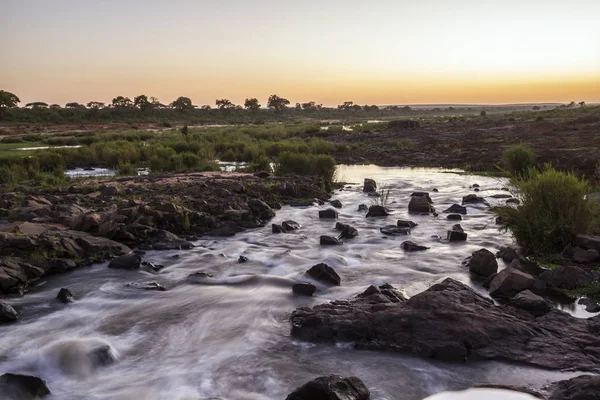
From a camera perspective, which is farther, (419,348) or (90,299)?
(90,299)

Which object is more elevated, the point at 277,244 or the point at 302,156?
the point at 302,156

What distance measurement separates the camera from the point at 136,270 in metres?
9.66

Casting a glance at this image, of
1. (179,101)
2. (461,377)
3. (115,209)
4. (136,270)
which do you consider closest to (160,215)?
(115,209)

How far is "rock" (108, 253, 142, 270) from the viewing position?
→ 962 cm

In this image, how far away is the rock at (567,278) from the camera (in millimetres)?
7816

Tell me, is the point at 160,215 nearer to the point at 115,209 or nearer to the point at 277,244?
the point at 115,209

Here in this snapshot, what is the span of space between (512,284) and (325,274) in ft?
10.1

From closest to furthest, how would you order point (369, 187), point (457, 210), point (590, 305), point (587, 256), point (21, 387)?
point (21, 387)
point (590, 305)
point (587, 256)
point (457, 210)
point (369, 187)

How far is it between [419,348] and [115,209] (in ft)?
29.4

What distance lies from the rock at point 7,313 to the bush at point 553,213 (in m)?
9.20

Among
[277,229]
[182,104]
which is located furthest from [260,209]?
[182,104]

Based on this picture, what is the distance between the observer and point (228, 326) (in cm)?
755

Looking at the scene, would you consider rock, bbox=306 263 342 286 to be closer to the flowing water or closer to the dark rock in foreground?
the flowing water

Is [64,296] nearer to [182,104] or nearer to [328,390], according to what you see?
[328,390]
